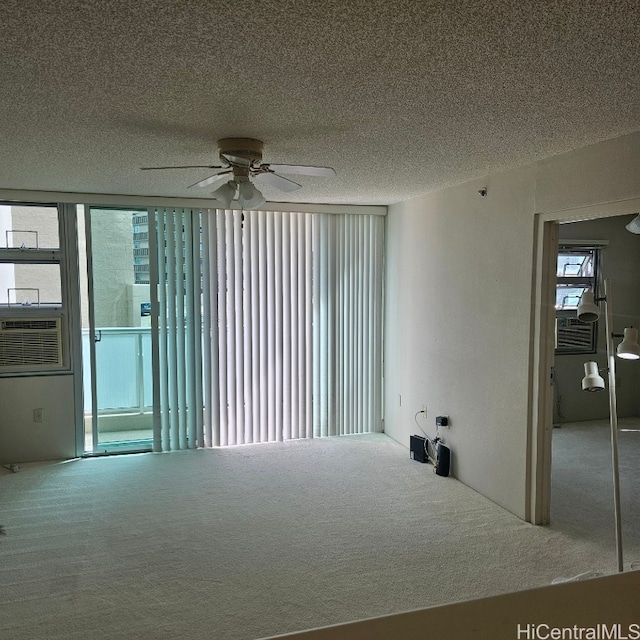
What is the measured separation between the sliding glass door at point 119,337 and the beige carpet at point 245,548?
2.56ft

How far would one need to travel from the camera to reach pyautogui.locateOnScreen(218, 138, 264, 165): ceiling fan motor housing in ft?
9.29

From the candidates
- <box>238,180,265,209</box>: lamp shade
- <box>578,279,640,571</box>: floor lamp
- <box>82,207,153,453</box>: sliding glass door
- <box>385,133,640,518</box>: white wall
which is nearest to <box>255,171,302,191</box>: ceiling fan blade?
<box>238,180,265,209</box>: lamp shade

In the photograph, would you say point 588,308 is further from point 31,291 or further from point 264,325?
point 31,291

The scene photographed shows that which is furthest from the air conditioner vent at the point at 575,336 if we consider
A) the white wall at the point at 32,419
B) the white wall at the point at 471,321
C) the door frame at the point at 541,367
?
the white wall at the point at 32,419

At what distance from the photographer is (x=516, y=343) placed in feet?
11.9

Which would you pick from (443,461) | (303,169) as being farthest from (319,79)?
(443,461)

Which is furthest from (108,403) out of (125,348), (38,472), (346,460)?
(346,460)

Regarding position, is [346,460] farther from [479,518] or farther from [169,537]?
[169,537]

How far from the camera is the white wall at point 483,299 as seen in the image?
316cm

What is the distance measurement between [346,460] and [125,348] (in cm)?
245

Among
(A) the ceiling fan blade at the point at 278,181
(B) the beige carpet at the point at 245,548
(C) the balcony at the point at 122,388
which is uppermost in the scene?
(A) the ceiling fan blade at the point at 278,181

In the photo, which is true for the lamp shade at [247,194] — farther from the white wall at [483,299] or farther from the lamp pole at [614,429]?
the lamp pole at [614,429]

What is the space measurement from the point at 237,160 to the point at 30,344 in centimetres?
299

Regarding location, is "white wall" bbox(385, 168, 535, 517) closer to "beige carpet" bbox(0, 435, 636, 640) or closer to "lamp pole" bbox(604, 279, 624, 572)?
"beige carpet" bbox(0, 435, 636, 640)
